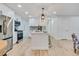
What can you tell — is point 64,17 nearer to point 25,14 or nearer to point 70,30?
point 70,30

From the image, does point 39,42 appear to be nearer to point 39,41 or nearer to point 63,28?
point 39,41

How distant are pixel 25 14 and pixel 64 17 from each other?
166 centimetres

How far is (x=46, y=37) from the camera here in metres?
5.56

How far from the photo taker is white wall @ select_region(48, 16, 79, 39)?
193 inches

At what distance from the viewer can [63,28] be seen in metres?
4.99

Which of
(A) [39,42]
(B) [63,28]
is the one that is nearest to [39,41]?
(A) [39,42]

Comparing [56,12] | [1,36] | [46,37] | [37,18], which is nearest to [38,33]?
[46,37]

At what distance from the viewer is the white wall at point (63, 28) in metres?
4.89

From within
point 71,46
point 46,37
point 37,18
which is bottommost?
point 71,46

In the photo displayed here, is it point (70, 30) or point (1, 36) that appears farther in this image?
point (70, 30)

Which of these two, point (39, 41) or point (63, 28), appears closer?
point (63, 28)

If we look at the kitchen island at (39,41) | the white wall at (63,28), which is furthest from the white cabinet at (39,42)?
the white wall at (63,28)

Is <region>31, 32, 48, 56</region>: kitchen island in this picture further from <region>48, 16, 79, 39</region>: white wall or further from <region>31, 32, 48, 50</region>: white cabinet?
<region>48, 16, 79, 39</region>: white wall

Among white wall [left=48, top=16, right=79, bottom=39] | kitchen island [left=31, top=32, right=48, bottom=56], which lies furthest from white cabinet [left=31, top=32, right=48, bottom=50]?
white wall [left=48, top=16, right=79, bottom=39]
